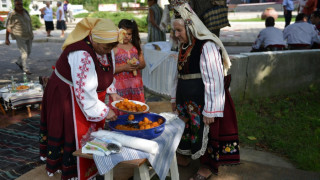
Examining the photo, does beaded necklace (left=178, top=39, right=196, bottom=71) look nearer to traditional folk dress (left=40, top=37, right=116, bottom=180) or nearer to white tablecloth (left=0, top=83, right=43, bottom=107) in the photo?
traditional folk dress (left=40, top=37, right=116, bottom=180)

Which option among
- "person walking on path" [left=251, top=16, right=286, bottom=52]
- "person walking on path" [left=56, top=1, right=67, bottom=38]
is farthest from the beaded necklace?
"person walking on path" [left=56, top=1, right=67, bottom=38]

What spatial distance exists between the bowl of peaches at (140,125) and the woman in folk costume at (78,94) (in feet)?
0.44

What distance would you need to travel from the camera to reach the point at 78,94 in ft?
8.65

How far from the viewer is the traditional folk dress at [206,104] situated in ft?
10.4

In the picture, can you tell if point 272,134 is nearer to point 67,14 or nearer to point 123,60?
point 123,60

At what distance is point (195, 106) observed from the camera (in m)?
3.41

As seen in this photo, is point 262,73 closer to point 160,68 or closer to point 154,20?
point 160,68

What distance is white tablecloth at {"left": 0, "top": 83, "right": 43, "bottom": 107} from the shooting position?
612cm

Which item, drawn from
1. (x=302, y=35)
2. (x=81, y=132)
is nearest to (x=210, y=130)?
(x=81, y=132)

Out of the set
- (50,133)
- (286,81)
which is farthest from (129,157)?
(286,81)

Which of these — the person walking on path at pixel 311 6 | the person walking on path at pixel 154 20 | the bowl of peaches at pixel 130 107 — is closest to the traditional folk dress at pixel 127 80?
the bowl of peaches at pixel 130 107

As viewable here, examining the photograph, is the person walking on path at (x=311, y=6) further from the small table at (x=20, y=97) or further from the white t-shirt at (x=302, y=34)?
the small table at (x=20, y=97)

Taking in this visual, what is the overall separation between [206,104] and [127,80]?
1576 mm

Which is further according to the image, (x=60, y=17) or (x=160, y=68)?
(x=60, y=17)
